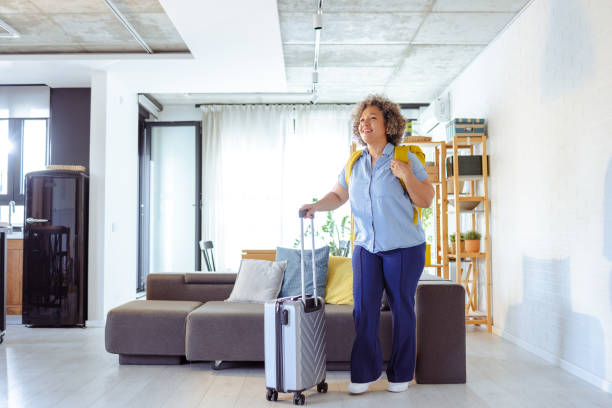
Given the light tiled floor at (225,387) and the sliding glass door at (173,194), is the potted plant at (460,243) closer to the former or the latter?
the light tiled floor at (225,387)

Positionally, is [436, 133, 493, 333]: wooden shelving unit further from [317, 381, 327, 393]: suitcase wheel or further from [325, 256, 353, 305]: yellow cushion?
[317, 381, 327, 393]: suitcase wheel

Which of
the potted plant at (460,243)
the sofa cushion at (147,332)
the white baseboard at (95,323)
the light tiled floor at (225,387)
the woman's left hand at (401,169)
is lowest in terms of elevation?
the white baseboard at (95,323)

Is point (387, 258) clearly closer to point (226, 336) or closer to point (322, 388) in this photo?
point (322, 388)

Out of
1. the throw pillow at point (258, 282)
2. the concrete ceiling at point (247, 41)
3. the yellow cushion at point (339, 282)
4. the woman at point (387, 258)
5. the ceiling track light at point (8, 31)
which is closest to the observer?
the woman at point (387, 258)

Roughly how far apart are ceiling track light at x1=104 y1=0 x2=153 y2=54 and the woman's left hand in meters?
2.63

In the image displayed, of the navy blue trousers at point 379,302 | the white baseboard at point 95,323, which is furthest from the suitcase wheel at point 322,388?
the white baseboard at point 95,323

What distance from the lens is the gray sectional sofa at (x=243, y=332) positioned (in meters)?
2.89

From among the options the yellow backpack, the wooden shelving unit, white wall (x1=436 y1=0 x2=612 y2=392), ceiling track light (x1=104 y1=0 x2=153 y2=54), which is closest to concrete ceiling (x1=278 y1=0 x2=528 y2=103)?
white wall (x1=436 y1=0 x2=612 y2=392)

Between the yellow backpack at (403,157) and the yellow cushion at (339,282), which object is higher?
the yellow backpack at (403,157)

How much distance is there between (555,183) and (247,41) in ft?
8.89

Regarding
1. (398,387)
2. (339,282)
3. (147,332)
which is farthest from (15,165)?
(398,387)

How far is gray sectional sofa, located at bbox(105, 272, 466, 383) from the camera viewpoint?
9.47ft

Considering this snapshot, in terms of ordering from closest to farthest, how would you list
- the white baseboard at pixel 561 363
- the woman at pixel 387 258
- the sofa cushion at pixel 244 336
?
the woman at pixel 387 258 → the white baseboard at pixel 561 363 → the sofa cushion at pixel 244 336

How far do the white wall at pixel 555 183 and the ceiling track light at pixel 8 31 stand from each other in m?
4.18
